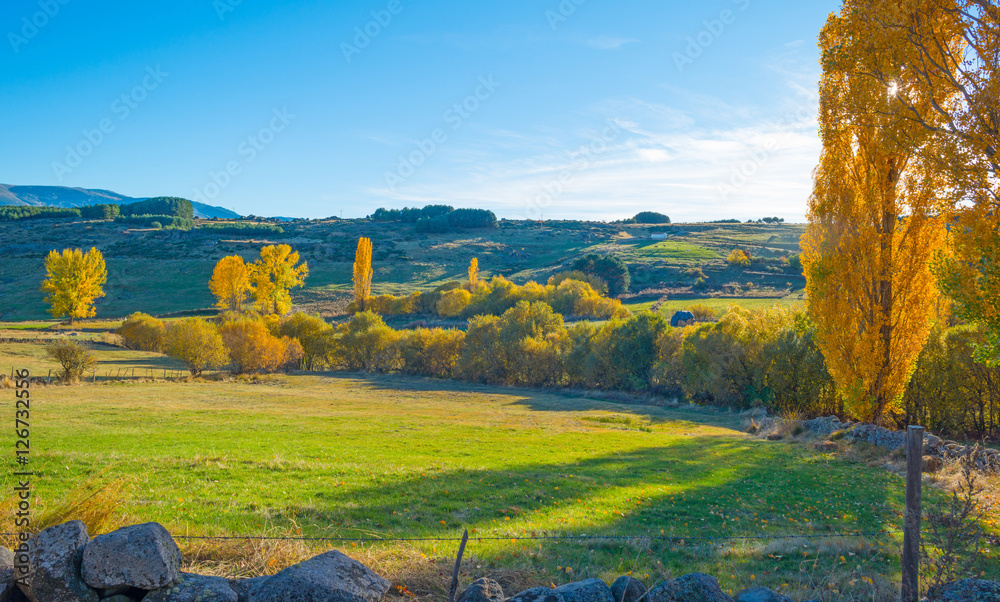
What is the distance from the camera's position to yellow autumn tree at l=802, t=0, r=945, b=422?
2067 cm

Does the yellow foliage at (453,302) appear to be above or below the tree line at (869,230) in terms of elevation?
below

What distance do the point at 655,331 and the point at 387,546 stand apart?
151 ft

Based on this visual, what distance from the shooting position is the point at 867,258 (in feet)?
69.7

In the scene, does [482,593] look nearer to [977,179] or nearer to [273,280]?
[977,179]

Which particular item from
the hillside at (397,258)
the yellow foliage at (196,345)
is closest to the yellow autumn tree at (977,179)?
the yellow foliage at (196,345)

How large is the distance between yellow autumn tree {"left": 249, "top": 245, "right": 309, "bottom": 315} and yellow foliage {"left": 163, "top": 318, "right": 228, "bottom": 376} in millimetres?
31558

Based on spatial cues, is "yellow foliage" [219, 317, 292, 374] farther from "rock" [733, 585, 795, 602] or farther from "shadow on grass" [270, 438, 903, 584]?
"rock" [733, 585, 795, 602]

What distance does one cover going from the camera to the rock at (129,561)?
4785 millimetres

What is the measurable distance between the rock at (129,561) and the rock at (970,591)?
7966 millimetres

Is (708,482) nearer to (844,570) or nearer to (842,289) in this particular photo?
(844,570)

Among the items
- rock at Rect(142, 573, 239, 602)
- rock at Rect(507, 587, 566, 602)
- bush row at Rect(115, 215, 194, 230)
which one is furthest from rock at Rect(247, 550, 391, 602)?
bush row at Rect(115, 215, 194, 230)

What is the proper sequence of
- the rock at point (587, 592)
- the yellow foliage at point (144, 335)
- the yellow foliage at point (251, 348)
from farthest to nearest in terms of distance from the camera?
1. the yellow foliage at point (144, 335)
2. the yellow foliage at point (251, 348)
3. the rock at point (587, 592)

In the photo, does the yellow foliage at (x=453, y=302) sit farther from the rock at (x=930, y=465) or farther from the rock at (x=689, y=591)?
the rock at (x=689, y=591)

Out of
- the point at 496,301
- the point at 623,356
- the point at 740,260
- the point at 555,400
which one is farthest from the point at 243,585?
the point at 740,260
